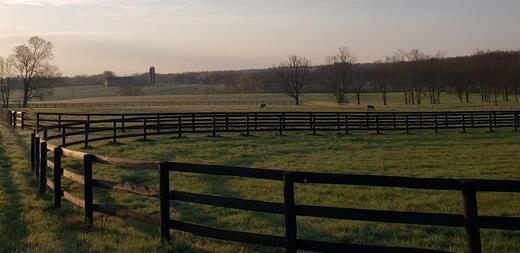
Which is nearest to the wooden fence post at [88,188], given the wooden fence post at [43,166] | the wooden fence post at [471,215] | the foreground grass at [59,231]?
the foreground grass at [59,231]

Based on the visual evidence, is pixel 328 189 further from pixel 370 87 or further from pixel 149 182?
pixel 370 87

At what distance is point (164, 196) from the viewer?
7.30 meters

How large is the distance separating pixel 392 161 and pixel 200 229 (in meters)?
11.9

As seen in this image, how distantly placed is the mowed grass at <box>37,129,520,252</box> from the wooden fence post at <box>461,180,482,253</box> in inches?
75.0

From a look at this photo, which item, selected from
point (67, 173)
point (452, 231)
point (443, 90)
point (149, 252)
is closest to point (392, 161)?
point (452, 231)

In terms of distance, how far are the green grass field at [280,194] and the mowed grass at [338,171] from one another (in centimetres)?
2

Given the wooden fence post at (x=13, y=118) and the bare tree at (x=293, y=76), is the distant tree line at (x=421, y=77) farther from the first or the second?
the wooden fence post at (x=13, y=118)

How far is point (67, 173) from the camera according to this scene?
9875mm

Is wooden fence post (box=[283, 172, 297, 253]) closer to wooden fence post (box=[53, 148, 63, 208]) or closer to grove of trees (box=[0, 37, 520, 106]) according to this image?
wooden fence post (box=[53, 148, 63, 208])

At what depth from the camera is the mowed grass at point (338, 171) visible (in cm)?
811

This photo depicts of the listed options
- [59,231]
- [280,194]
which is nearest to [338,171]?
[280,194]

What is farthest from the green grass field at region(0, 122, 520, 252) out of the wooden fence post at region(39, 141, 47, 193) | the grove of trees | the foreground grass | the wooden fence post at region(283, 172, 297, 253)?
the grove of trees

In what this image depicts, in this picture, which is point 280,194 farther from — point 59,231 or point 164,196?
point 59,231

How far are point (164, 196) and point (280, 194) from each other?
450cm
